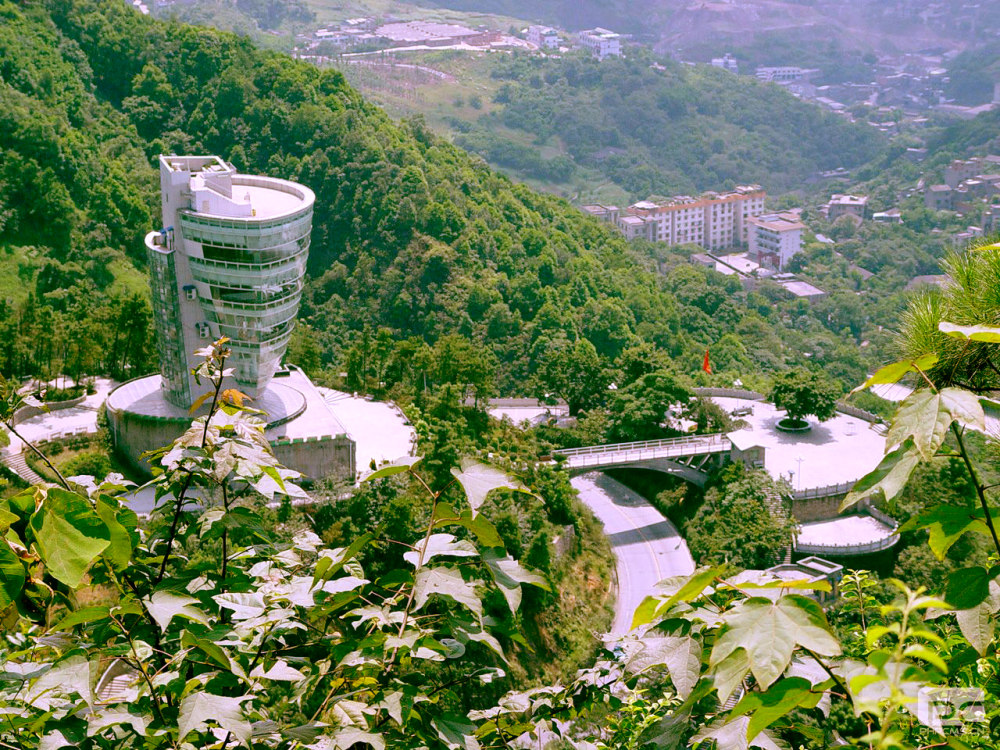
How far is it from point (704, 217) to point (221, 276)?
209 ft

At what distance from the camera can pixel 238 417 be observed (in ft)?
11.7

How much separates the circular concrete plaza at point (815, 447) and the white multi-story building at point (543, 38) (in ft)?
288

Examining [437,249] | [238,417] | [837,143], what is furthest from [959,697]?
[837,143]

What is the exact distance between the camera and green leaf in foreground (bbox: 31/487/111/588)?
2719 millimetres

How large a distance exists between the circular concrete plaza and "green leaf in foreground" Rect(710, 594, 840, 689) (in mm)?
26590

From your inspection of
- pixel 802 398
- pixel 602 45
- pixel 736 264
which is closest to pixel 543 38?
pixel 602 45

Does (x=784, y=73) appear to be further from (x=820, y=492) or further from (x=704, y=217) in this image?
(x=820, y=492)

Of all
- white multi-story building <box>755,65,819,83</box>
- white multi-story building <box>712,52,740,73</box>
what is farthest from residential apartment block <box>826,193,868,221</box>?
white multi-story building <box>755,65,819,83</box>

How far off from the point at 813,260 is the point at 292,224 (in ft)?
199

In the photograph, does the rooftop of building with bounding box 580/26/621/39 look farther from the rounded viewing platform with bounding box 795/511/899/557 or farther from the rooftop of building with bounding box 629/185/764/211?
the rounded viewing platform with bounding box 795/511/899/557

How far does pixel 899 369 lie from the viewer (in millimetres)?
2539

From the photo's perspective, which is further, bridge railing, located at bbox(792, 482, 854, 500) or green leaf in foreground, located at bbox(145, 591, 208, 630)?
bridge railing, located at bbox(792, 482, 854, 500)

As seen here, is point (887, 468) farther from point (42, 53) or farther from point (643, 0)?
point (643, 0)

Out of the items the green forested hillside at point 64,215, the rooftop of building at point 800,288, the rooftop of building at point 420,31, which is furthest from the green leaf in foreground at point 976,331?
the rooftop of building at point 420,31
